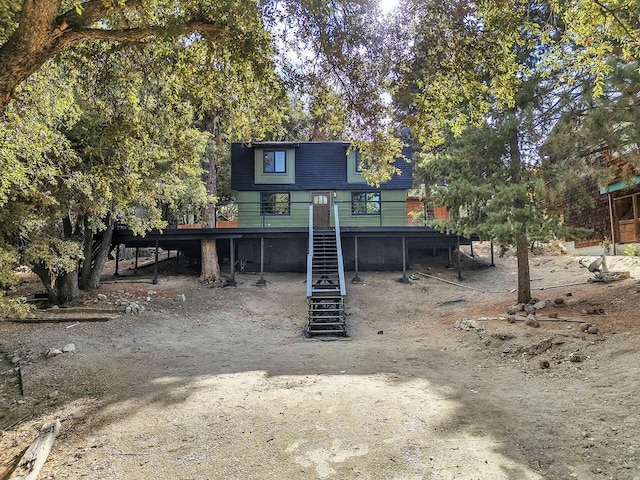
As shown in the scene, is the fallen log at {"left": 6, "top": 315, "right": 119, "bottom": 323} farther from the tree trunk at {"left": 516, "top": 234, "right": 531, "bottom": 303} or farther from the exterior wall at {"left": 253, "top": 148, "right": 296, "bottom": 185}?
the tree trunk at {"left": 516, "top": 234, "right": 531, "bottom": 303}

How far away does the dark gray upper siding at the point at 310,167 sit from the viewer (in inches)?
831

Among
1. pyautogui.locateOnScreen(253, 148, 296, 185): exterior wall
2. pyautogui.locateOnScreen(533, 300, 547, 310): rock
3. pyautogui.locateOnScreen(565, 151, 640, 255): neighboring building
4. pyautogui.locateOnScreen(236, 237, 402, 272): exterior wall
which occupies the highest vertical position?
pyautogui.locateOnScreen(253, 148, 296, 185): exterior wall

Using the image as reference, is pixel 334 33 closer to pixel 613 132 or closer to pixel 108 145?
pixel 108 145

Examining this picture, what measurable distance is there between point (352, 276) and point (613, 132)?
12.4m

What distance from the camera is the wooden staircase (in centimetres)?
1187

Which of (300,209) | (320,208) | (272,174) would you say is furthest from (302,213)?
(272,174)

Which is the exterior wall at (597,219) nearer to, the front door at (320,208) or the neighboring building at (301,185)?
the neighboring building at (301,185)

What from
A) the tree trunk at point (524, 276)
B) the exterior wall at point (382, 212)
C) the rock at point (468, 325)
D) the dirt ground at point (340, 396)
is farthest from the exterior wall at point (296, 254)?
the rock at point (468, 325)

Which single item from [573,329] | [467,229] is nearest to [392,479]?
[573,329]

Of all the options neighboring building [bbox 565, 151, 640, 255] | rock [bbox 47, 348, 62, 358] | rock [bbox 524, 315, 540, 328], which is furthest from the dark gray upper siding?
rock [bbox 47, 348, 62, 358]

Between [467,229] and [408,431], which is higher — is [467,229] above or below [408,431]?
above

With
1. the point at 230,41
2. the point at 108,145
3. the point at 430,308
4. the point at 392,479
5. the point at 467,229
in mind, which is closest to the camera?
the point at 392,479

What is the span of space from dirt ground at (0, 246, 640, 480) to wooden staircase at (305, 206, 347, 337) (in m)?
0.57

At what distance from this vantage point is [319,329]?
12148mm
